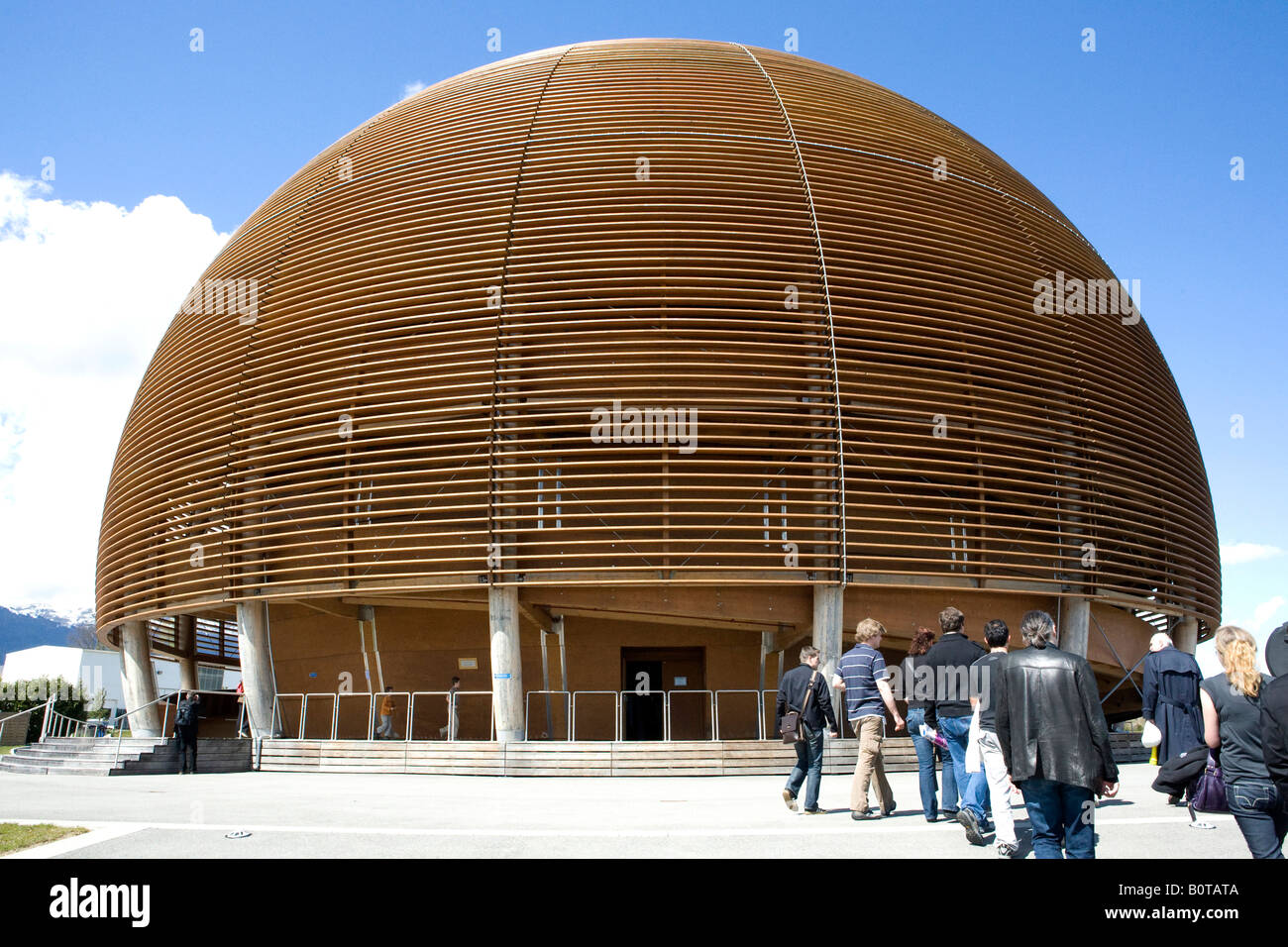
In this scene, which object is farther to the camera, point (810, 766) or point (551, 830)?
point (810, 766)

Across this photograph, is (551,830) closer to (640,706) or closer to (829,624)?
(829,624)

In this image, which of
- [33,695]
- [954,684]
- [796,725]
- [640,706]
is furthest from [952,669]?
[33,695]

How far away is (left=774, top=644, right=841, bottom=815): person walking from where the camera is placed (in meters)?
7.57

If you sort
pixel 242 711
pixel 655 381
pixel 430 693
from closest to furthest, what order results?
pixel 655 381
pixel 430 693
pixel 242 711

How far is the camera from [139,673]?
1944 cm

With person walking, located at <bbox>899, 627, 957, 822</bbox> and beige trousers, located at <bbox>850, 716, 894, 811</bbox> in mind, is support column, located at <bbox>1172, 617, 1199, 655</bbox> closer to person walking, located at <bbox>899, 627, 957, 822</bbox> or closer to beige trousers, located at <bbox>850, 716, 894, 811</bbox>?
person walking, located at <bbox>899, 627, 957, 822</bbox>

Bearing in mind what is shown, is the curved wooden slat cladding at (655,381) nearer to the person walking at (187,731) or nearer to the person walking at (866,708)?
the person walking at (187,731)

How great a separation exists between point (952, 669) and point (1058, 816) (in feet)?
6.47

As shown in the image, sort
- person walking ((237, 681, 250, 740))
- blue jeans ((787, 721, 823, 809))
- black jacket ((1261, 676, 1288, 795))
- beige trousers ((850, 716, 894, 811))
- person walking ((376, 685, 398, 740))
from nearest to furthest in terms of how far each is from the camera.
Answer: black jacket ((1261, 676, 1288, 795))
beige trousers ((850, 716, 894, 811))
blue jeans ((787, 721, 823, 809))
person walking ((376, 685, 398, 740))
person walking ((237, 681, 250, 740))

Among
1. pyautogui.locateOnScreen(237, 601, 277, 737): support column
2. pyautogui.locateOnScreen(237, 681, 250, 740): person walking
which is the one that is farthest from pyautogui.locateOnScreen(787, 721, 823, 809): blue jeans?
pyautogui.locateOnScreen(237, 681, 250, 740): person walking

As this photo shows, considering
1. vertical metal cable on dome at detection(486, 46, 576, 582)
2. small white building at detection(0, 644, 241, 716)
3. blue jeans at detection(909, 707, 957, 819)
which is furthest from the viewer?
small white building at detection(0, 644, 241, 716)

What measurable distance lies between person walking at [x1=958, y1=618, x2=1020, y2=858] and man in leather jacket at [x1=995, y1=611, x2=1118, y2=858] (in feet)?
2.42
